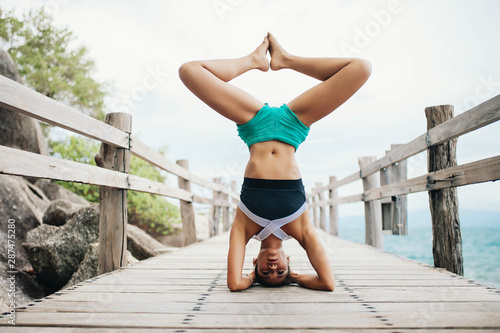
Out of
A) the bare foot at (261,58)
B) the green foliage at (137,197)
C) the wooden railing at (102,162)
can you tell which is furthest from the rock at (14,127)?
the bare foot at (261,58)

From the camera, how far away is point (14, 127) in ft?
25.0

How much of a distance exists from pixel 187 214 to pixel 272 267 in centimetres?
367

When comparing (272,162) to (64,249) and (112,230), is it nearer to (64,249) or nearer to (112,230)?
(112,230)

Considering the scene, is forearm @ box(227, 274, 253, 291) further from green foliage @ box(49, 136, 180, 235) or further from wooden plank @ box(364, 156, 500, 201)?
green foliage @ box(49, 136, 180, 235)

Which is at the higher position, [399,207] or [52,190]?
[52,190]

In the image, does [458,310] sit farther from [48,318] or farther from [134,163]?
[134,163]

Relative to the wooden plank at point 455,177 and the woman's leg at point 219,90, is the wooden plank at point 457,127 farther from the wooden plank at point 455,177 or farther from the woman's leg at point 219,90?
the woman's leg at point 219,90

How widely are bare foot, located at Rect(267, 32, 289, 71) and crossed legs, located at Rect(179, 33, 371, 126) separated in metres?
0.17

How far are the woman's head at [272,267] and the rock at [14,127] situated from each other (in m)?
6.43

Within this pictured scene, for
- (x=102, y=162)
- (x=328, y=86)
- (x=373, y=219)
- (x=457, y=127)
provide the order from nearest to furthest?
1. (x=328, y=86)
2. (x=457, y=127)
3. (x=102, y=162)
4. (x=373, y=219)

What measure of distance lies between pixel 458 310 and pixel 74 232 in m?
4.00

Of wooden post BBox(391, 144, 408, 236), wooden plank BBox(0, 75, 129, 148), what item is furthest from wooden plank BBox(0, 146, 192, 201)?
wooden post BBox(391, 144, 408, 236)

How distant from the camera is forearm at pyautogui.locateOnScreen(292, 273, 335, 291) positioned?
2.50m

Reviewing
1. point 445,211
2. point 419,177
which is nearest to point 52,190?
point 419,177
